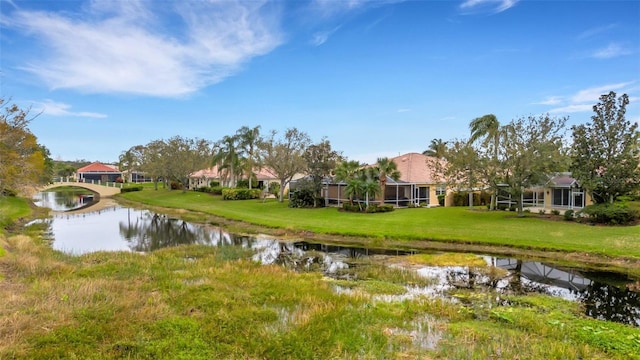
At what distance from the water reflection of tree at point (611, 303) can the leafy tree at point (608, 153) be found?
14.5 metres

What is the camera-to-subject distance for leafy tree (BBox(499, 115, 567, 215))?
26672 mm

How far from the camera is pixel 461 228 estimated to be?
2617 centimetres

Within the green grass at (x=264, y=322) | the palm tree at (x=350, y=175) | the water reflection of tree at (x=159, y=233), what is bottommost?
the water reflection of tree at (x=159, y=233)

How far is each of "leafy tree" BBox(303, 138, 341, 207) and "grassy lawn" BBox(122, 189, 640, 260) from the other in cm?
313

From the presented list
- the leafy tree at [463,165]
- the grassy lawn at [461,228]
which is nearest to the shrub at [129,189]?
the grassy lawn at [461,228]

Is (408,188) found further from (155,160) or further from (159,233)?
(155,160)

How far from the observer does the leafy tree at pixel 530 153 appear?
26.7 m

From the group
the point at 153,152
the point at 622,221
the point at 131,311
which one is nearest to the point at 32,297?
the point at 131,311

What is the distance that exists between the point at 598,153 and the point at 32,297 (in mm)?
30707

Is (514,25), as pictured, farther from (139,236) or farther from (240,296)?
(139,236)

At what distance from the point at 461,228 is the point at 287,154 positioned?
22696 millimetres

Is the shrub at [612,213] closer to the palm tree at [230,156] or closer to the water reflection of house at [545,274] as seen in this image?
the water reflection of house at [545,274]

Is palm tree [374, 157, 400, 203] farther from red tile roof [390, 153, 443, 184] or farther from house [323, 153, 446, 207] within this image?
red tile roof [390, 153, 443, 184]

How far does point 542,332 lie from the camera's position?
9.26 meters
